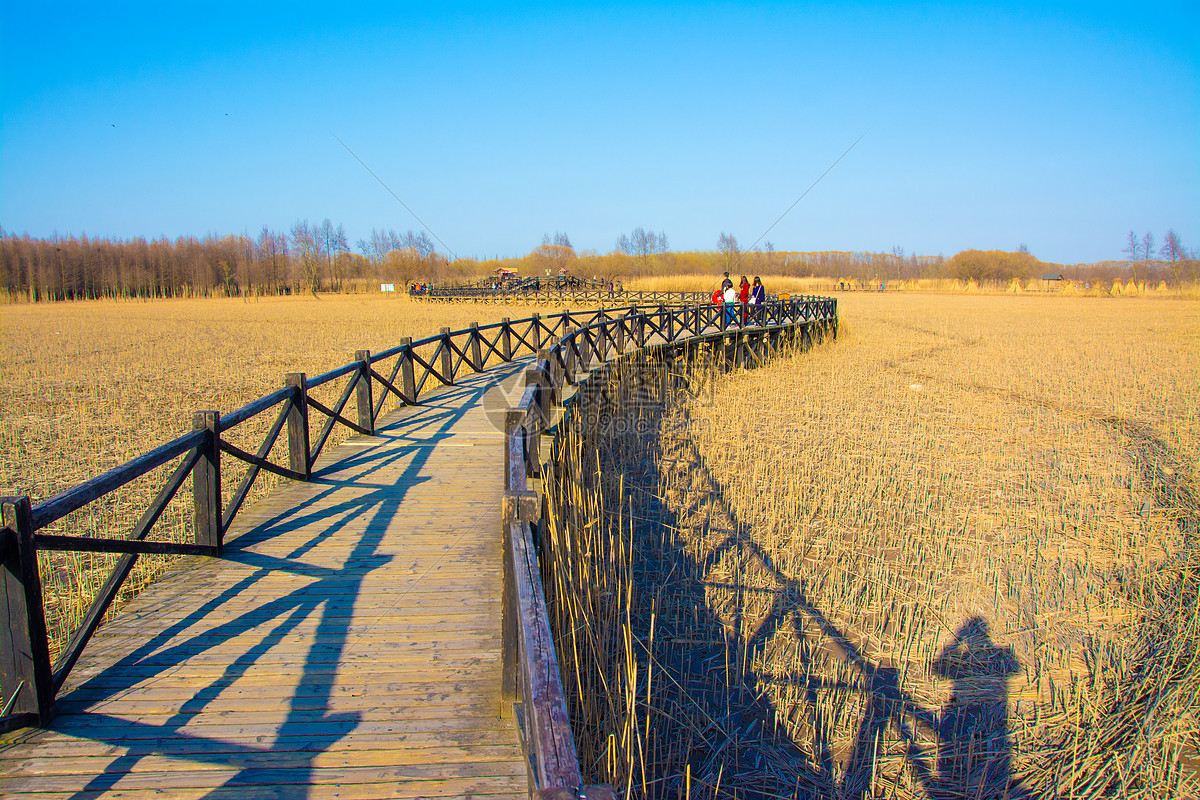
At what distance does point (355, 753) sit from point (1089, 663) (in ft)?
16.3

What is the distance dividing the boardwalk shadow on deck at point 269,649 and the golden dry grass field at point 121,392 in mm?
1092

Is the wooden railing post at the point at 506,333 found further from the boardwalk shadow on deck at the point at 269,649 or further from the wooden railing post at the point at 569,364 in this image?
the boardwalk shadow on deck at the point at 269,649

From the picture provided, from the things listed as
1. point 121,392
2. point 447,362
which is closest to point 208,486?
point 447,362

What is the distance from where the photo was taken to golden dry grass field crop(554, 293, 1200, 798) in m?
3.78

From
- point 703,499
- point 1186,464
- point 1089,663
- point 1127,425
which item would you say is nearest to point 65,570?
point 703,499

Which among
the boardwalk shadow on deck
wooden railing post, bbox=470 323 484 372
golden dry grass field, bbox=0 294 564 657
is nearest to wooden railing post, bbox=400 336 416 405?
golden dry grass field, bbox=0 294 564 657

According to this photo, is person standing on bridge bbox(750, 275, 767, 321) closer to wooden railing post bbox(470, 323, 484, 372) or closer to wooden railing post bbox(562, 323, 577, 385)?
wooden railing post bbox(470, 323, 484, 372)

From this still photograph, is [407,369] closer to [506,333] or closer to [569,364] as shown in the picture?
[569,364]

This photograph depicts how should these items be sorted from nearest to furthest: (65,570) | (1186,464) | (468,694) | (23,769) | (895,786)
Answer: (23,769) → (468,694) → (895,786) → (65,570) → (1186,464)

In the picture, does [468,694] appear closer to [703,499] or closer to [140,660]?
[140,660]

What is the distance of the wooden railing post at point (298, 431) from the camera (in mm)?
6141

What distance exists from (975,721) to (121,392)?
15.3m

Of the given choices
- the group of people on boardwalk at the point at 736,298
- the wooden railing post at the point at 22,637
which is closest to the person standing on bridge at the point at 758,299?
the group of people on boardwalk at the point at 736,298

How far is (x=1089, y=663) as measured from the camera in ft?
15.3
